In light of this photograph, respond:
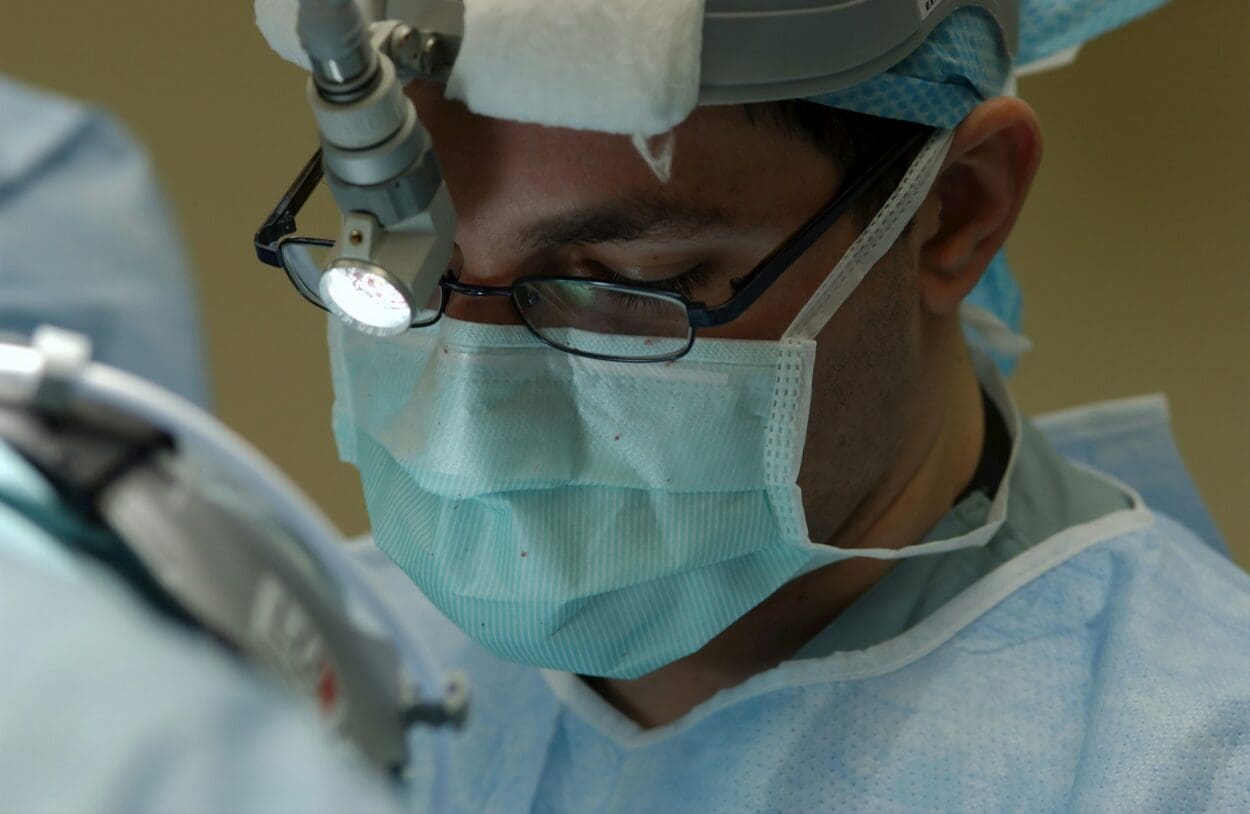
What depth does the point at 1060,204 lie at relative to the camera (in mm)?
1613

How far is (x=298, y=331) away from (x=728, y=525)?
0.83 meters

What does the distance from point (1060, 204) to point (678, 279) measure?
85cm

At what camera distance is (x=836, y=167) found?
38.2 inches

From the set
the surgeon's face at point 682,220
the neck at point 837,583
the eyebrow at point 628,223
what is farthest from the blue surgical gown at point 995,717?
the eyebrow at point 628,223

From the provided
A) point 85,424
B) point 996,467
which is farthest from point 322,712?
point 996,467

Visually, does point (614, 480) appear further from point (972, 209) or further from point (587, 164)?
point (972, 209)

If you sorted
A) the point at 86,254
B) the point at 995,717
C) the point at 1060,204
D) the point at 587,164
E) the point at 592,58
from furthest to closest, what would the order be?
the point at 1060,204
the point at 995,717
the point at 587,164
the point at 592,58
the point at 86,254

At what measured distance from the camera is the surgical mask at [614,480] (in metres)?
0.97

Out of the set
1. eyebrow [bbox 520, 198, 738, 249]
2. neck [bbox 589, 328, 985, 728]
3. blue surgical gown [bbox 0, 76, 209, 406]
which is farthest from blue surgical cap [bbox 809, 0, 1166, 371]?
blue surgical gown [bbox 0, 76, 209, 406]

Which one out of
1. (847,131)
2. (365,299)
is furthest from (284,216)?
(847,131)

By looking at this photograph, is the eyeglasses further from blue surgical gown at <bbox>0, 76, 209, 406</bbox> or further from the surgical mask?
blue surgical gown at <bbox>0, 76, 209, 406</bbox>

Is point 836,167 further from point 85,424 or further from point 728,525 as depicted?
point 85,424

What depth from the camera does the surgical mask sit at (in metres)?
0.97

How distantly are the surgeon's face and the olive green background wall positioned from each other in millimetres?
611
